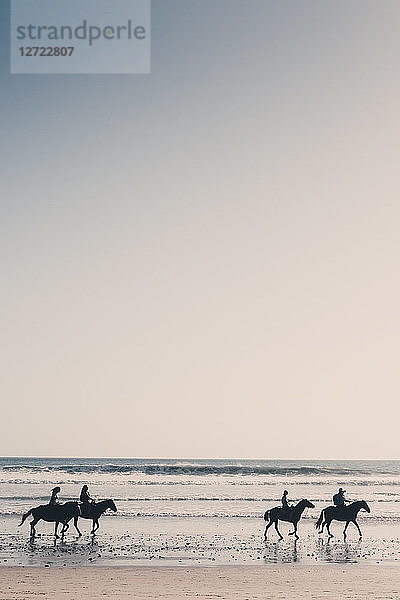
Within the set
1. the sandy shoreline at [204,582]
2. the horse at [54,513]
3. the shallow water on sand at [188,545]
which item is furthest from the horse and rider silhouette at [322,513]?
the horse at [54,513]

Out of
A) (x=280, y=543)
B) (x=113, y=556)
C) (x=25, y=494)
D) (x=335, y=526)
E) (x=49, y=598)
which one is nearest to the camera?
(x=49, y=598)

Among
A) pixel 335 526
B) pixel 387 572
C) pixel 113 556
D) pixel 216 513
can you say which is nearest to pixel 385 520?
pixel 335 526

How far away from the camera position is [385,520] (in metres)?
26.7

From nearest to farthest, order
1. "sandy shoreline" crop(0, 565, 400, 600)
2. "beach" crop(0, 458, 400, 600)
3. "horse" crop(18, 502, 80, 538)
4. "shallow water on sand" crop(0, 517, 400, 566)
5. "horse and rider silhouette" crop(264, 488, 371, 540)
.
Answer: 1. "sandy shoreline" crop(0, 565, 400, 600)
2. "beach" crop(0, 458, 400, 600)
3. "shallow water on sand" crop(0, 517, 400, 566)
4. "horse" crop(18, 502, 80, 538)
5. "horse and rider silhouette" crop(264, 488, 371, 540)

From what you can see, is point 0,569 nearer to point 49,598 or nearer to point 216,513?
point 49,598

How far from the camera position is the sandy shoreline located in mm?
13484

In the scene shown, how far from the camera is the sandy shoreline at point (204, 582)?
44.2ft

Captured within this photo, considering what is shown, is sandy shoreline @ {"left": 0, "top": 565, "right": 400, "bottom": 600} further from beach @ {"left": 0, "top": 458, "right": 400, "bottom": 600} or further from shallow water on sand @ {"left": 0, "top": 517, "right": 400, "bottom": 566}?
shallow water on sand @ {"left": 0, "top": 517, "right": 400, "bottom": 566}

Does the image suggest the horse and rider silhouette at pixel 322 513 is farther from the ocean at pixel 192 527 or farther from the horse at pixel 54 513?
the horse at pixel 54 513

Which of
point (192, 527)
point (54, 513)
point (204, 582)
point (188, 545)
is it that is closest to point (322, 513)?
point (192, 527)

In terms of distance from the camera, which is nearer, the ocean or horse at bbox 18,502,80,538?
the ocean

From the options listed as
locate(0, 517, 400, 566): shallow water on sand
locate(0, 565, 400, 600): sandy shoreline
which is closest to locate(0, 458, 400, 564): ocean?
locate(0, 517, 400, 566): shallow water on sand

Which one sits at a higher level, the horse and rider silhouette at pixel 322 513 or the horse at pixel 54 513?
the horse at pixel 54 513

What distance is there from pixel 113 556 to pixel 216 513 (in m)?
10.2
